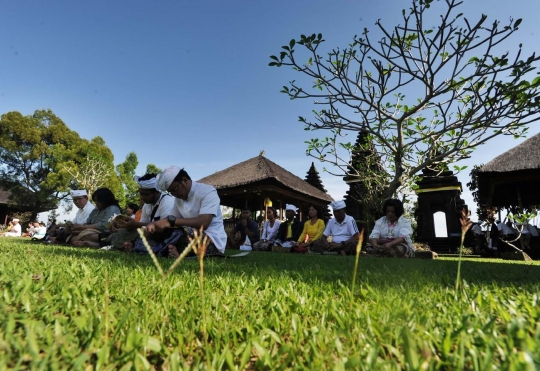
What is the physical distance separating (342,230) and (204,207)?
417 centimetres

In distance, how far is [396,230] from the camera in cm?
573

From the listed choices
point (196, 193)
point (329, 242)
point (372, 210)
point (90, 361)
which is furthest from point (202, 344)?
point (372, 210)

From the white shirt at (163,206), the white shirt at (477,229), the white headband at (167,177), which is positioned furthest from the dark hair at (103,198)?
the white shirt at (477,229)

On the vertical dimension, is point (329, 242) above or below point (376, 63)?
below

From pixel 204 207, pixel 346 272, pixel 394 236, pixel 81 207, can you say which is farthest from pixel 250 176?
pixel 346 272

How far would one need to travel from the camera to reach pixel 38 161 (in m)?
29.7

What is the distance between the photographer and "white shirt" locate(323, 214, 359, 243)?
7.09 metres

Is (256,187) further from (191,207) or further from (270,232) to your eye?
(191,207)

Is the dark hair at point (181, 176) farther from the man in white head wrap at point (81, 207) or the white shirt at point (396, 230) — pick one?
the man in white head wrap at point (81, 207)

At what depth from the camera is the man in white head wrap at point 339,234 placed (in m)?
6.79

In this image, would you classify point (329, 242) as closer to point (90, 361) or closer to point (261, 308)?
point (261, 308)

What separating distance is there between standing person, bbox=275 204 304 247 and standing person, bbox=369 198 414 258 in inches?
125

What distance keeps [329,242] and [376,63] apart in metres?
3.78

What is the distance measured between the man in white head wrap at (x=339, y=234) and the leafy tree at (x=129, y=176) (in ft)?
105
